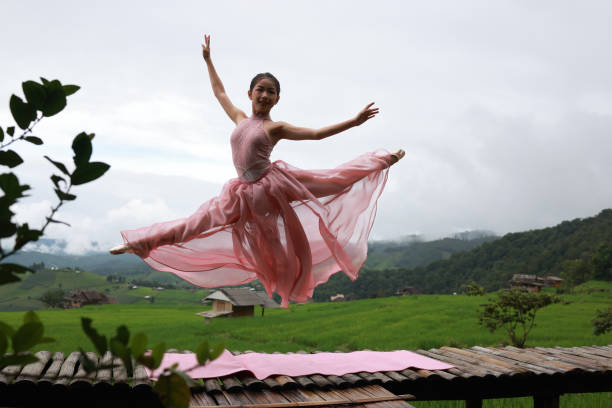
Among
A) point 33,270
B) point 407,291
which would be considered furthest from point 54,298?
point 33,270

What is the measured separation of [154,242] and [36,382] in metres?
1.24

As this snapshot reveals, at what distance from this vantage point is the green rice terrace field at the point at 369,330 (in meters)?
11.3

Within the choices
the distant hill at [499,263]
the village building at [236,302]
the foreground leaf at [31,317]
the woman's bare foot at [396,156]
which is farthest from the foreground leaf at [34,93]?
the distant hill at [499,263]

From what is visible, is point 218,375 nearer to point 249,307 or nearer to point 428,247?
point 249,307

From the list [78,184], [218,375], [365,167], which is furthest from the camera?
[365,167]

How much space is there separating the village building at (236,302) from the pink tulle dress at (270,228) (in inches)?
437

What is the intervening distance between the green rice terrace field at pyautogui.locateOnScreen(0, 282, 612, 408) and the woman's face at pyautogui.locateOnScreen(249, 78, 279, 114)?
586 cm

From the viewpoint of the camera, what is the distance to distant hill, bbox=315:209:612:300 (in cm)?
2767

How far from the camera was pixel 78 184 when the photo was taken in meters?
0.82

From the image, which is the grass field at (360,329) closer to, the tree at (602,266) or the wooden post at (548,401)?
the tree at (602,266)

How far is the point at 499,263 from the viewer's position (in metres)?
30.0

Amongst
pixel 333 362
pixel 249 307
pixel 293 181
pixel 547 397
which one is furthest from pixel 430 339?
pixel 293 181

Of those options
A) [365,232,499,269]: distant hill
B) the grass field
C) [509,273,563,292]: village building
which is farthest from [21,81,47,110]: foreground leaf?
[365,232,499,269]: distant hill

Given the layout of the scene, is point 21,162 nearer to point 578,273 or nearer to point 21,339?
point 21,339
